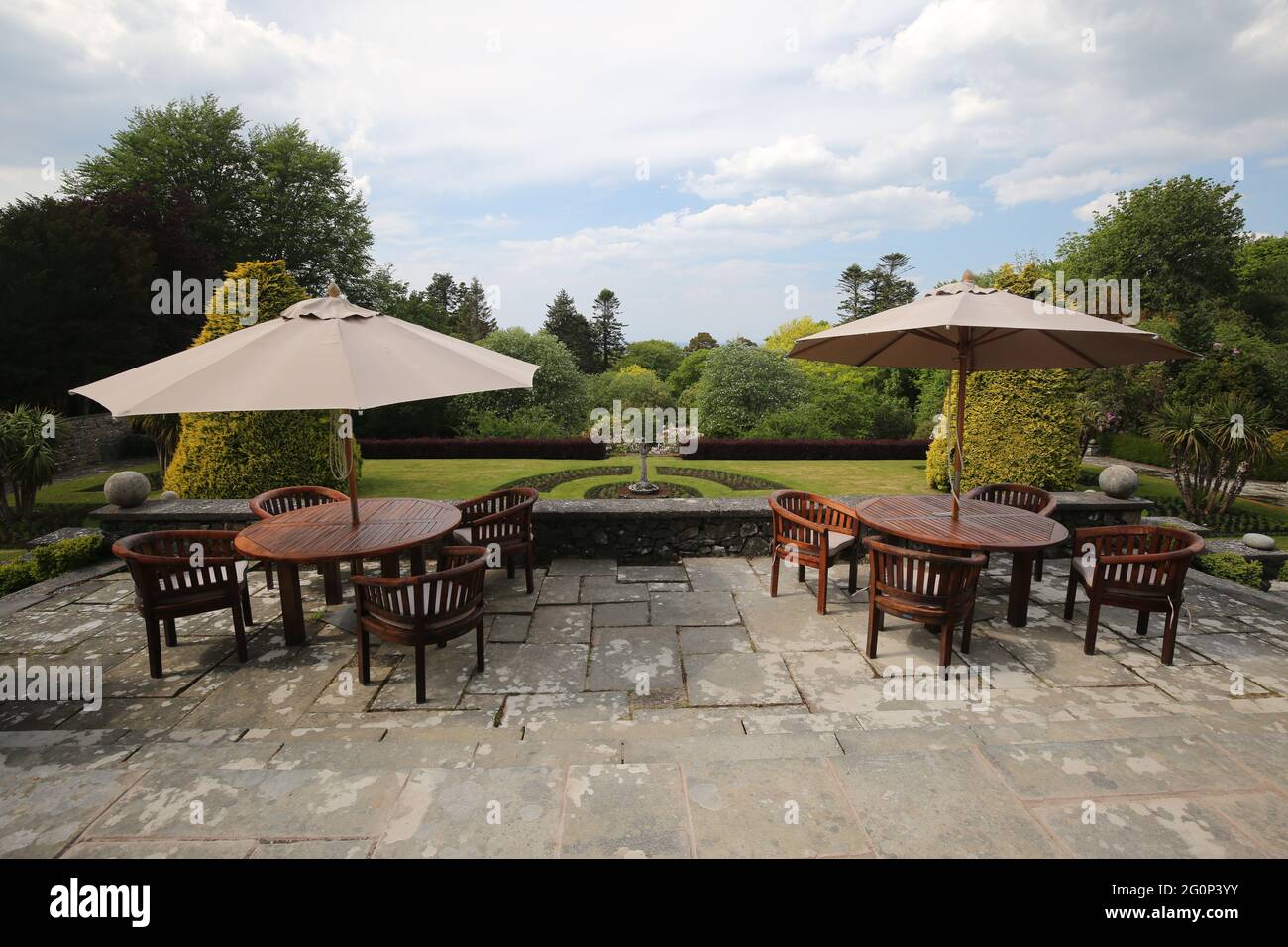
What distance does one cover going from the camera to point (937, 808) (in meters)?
2.33

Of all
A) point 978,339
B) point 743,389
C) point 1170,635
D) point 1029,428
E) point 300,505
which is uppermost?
point 743,389

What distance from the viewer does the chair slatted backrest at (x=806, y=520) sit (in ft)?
16.2

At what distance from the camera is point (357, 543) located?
4.15 metres

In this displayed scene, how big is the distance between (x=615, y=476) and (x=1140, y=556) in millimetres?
11062

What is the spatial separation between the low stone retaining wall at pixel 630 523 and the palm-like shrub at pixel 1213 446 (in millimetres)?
6695

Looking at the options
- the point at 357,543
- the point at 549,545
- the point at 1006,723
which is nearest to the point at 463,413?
the point at 549,545

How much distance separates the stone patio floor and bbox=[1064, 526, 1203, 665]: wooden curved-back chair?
0.97 feet

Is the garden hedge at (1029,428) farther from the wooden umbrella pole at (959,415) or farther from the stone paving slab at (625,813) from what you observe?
the stone paving slab at (625,813)

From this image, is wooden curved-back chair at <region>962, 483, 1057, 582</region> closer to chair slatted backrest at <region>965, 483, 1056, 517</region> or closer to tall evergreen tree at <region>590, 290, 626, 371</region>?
chair slatted backrest at <region>965, 483, 1056, 517</region>

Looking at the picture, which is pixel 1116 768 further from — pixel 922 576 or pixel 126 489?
pixel 126 489

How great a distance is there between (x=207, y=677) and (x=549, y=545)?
296 cm

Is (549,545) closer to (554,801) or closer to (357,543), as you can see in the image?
(357,543)

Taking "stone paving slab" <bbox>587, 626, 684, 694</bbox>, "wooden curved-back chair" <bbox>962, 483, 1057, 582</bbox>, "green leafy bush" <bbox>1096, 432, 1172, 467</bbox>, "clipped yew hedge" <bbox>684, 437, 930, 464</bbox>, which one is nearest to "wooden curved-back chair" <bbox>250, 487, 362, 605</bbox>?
"stone paving slab" <bbox>587, 626, 684, 694</bbox>

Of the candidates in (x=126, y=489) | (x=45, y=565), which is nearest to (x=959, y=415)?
(x=126, y=489)
